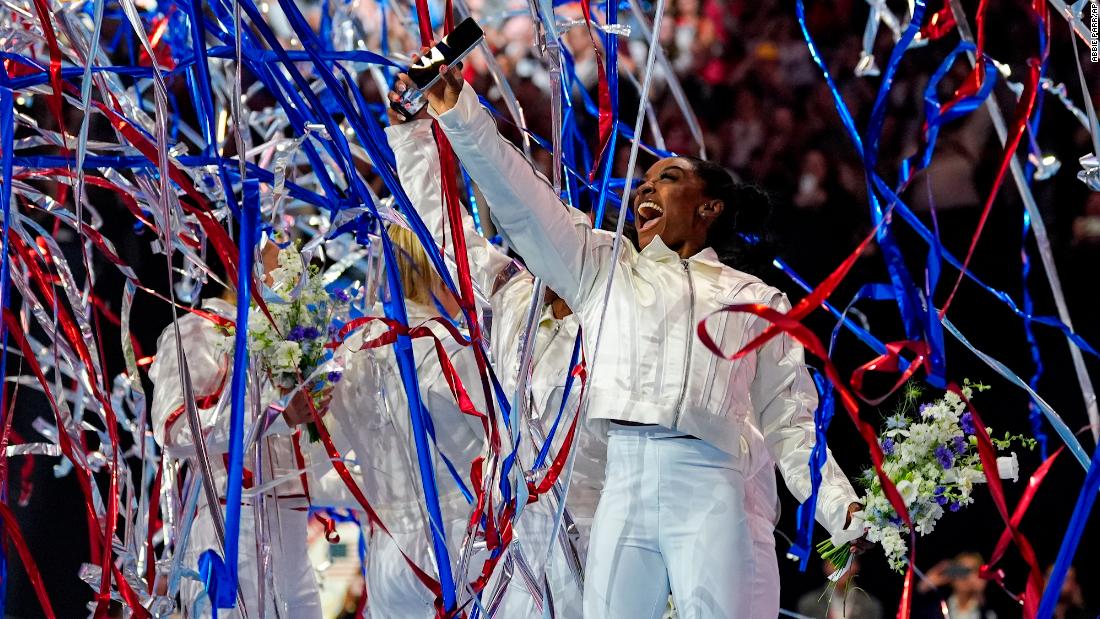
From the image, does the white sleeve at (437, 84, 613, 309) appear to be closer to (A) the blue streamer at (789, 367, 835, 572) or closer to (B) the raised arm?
(B) the raised arm

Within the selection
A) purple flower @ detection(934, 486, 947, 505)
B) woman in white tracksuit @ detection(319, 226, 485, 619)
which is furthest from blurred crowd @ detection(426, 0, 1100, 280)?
purple flower @ detection(934, 486, 947, 505)

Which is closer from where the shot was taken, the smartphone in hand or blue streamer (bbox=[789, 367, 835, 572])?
the smartphone in hand

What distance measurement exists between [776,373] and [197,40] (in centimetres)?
111

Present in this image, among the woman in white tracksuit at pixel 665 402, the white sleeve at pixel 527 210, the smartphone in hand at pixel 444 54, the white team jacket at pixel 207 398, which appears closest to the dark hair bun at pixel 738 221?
the woman in white tracksuit at pixel 665 402

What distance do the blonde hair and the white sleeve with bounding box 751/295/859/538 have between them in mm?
812

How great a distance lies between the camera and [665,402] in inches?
79.0

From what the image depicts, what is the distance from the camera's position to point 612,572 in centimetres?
196

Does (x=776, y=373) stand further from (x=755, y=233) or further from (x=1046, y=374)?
(x=1046, y=374)

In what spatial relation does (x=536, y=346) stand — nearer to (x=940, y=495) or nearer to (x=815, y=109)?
(x=940, y=495)

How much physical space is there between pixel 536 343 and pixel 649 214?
19.5 inches

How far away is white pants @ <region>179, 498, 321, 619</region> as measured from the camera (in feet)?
8.86

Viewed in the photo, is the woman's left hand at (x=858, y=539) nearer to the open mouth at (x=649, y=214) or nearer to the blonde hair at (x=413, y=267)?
the open mouth at (x=649, y=214)

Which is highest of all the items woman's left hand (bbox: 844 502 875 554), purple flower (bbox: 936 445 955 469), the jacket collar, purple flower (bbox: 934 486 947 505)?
the jacket collar

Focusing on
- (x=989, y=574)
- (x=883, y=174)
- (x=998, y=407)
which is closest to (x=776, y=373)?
(x=989, y=574)
